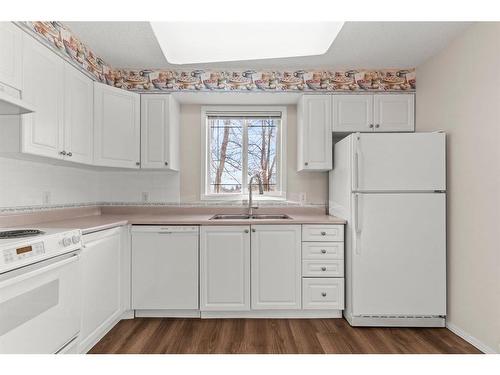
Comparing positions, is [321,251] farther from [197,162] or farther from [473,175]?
[197,162]

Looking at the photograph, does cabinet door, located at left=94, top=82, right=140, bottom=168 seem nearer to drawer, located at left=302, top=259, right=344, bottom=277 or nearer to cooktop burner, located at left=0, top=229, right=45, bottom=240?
cooktop burner, located at left=0, top=229, right=45, bottom=240

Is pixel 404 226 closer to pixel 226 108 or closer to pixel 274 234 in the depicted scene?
pixel 274 234

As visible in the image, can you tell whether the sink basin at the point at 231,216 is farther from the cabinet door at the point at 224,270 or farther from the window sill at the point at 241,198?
the cabinet door at the point at 224,270

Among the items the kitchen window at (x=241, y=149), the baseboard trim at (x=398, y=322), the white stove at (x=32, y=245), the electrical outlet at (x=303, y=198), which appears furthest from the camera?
the kitchen window at (x=241, y=149)

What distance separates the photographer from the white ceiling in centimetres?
245

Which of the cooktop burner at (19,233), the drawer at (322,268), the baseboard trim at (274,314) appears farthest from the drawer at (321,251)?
the cooktop burner at (19,233)

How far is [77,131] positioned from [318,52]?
7.31ft

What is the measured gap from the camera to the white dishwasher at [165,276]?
2762 millimetres

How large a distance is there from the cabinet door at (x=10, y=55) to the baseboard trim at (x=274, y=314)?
2219 mm

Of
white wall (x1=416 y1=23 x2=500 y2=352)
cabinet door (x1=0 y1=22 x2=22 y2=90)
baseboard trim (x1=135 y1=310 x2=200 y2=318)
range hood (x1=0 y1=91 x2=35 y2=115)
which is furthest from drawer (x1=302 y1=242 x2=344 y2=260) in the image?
cabinet door (x1=0 y1=22 x2=22 y2=90)

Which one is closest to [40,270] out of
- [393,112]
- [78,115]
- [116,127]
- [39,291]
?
[39,291]

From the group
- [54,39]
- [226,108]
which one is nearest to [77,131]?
[54,39]

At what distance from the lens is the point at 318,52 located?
2.94m

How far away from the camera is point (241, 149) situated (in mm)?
3646
